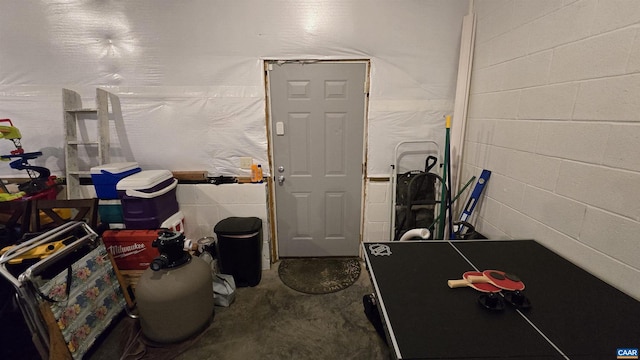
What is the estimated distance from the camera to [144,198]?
6.97 feet

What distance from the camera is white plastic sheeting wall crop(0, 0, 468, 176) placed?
91.2 inches

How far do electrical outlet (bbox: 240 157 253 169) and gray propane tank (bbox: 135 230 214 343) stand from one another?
2.99 feet

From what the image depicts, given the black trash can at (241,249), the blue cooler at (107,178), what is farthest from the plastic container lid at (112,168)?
the black trash can at (241,249)

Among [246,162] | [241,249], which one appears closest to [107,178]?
[246,162]

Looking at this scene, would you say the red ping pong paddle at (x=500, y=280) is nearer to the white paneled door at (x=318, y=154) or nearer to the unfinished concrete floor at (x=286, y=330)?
the unfinished concrete floor at (x=286, y=330)

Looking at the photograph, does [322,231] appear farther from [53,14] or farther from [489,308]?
[53,14]

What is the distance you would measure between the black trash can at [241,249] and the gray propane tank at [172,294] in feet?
1.45

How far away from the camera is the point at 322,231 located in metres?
2.84

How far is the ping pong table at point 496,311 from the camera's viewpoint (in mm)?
829

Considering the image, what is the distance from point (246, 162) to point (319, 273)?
1.31 m

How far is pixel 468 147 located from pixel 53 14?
377 cm

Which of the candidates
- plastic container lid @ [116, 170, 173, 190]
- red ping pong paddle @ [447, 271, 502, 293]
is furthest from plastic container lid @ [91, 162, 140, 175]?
red ping pong paddle @ [447, 271, 502, 293]

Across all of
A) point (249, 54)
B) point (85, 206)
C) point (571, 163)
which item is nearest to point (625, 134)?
point (571, 163)

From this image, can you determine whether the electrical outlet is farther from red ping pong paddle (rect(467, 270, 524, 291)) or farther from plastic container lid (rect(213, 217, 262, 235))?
red ping pong paddle (rect(467, 270, 524, 291))
